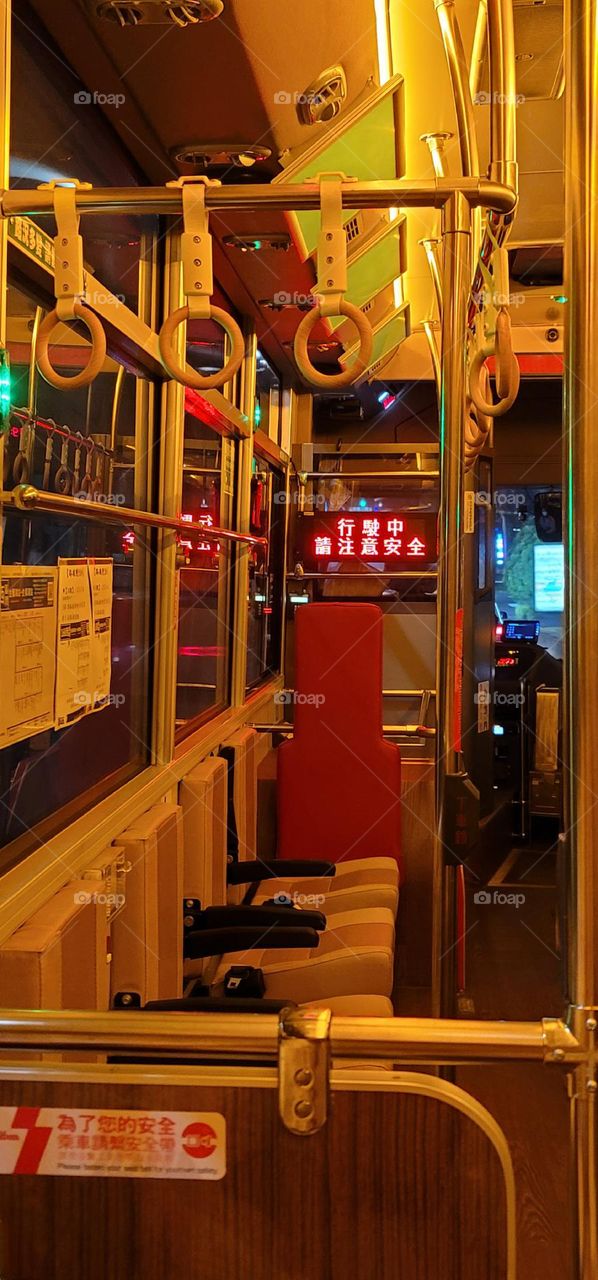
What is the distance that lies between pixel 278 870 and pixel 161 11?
2.16 meters

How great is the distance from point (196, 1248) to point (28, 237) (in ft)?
4.85

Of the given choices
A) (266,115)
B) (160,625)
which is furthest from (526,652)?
(266,115)

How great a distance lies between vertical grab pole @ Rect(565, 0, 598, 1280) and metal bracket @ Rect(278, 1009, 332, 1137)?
194mm

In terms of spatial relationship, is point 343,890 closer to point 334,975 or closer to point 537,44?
point 334,975

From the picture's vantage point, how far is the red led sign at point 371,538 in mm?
4816

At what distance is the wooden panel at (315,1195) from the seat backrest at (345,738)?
2.80 m

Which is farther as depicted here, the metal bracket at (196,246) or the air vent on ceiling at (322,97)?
the air vent on ceiling at (322,97)

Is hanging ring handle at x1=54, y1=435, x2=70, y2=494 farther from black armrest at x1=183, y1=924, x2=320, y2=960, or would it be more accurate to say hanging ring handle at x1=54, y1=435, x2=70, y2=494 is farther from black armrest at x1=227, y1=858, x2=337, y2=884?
black armrest at x1=227, y1=858, x2=337, y2=884

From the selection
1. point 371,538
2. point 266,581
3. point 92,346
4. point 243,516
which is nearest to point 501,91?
point 92,346

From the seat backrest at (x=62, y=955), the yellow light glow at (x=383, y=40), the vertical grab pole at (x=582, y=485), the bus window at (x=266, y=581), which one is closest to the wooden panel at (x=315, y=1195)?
the vertical grab pole at (x=582, y=485)

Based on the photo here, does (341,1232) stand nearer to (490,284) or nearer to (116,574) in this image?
(490,284)

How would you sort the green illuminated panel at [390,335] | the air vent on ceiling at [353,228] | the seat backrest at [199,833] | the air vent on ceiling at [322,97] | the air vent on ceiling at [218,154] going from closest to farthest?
1. the air vent on ceiling at [322,97]
2. the air vent on ceiling at [218,154]
3. the seat backrest at [199,833]
4. the air vent on ceiling at [353,228]
5. the green illuminated panel at [390,335]

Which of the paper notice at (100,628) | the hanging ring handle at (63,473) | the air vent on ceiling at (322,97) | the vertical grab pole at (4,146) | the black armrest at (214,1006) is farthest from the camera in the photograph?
the air vent on ceiling at (322,97)

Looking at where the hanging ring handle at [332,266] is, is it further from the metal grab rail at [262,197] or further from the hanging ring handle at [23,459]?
the hanging ring handle at [23,459]
